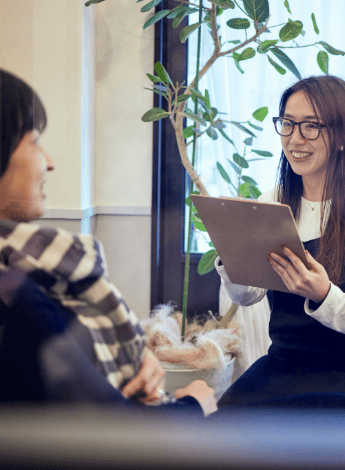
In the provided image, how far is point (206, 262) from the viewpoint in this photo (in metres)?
0.82

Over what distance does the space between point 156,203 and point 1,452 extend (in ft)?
1.17

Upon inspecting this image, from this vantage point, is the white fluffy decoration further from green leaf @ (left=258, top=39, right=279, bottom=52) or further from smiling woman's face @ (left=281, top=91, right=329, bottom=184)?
green leaf @ (left=258, top=39, right=279, bottom=52)

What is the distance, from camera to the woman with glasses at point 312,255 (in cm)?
75

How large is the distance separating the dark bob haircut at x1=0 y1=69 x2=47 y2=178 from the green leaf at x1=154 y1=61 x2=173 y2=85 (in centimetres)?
31

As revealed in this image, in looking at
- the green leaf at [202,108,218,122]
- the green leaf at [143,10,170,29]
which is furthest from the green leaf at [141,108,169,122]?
the green leaf at [202,108,218,122]

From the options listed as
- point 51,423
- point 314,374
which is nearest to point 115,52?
point 51,423

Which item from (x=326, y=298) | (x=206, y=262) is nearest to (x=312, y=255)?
(x=326, y=298)

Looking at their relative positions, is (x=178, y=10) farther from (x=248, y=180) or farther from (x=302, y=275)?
(x=302, y=275)

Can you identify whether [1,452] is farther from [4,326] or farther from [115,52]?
[115,52]

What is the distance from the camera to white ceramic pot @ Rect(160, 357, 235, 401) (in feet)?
1.53

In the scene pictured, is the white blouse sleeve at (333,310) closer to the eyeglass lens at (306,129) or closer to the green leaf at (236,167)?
the eyeglass lens at (306,129)

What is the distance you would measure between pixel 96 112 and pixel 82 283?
22cm

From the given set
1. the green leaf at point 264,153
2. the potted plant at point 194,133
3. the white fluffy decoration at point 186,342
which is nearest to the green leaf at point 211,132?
the potted plant at point 194,133

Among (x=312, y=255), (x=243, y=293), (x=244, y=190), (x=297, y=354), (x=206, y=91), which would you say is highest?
(x=206, y=91)
